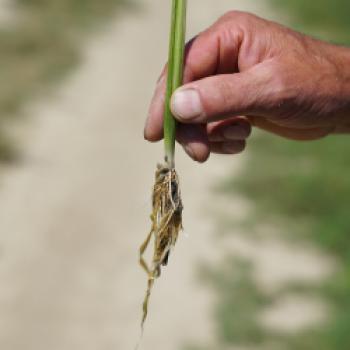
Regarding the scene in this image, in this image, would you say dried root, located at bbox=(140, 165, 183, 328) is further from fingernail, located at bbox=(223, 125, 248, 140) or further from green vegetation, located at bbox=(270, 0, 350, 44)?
green vegetation, located at bbox=(270, 0, 350, 44)

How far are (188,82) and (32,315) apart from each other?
81.9 inches

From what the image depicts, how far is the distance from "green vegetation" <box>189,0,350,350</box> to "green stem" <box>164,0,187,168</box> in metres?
1.95

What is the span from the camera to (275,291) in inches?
162

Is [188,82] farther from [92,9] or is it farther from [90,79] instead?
[92,9]

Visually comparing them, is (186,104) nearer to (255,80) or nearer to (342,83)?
(255,80)

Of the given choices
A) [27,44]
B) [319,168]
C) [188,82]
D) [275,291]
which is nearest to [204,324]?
[275,291]

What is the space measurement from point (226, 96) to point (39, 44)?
202 inches

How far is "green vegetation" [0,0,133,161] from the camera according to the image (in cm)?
600

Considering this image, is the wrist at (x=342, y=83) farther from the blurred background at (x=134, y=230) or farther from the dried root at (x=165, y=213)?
the blurred background at (x=134, y=230)

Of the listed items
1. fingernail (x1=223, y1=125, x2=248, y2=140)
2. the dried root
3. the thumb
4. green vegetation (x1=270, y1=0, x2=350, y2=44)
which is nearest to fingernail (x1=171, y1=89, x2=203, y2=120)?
the thumb

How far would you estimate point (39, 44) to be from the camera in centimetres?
689

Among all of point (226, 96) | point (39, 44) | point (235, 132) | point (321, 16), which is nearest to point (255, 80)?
point (226, 96)

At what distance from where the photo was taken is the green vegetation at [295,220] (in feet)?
12.3

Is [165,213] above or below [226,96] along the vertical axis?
below
